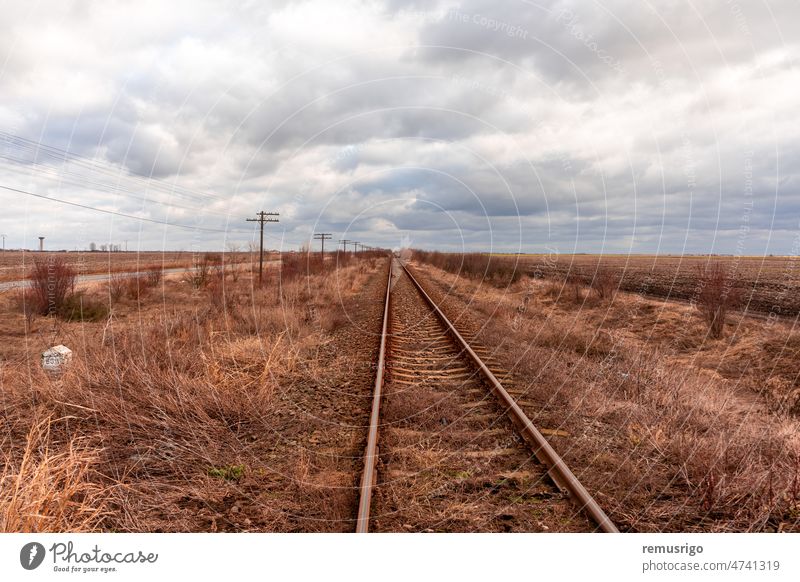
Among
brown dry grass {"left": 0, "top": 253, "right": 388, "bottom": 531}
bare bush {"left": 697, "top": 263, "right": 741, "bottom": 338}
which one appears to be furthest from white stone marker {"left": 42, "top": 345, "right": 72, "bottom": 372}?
bare bush {"left": 697, "top": 263, "right": 741, "bottom": 338}

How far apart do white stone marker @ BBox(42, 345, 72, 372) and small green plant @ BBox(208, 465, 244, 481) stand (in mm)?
3509

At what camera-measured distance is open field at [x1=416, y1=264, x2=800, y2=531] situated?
11.8ft

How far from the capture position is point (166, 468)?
410 centimetres

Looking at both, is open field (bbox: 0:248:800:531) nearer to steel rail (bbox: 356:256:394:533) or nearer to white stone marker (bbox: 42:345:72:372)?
steel rail (bbox: 356:256:394:533)

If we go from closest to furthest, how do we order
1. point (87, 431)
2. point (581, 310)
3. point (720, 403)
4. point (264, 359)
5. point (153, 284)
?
point (87, 431) → point (720, 403) → point (264, 359) → point (581, 310) → point (153, 284)

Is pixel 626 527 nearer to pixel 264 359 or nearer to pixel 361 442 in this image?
pixel 361 442

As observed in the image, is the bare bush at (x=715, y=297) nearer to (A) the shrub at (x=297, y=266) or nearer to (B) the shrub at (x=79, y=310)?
(A) the shrub at (x=297, y=266)

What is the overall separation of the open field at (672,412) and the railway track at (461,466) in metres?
0.30

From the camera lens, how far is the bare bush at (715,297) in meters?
11.5

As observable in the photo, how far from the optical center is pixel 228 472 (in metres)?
4.15

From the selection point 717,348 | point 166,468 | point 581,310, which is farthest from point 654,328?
point 166,468

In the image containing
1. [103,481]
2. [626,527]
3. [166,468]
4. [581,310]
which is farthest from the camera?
[581,310]

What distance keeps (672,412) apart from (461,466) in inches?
124

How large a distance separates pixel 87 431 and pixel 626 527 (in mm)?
5299
